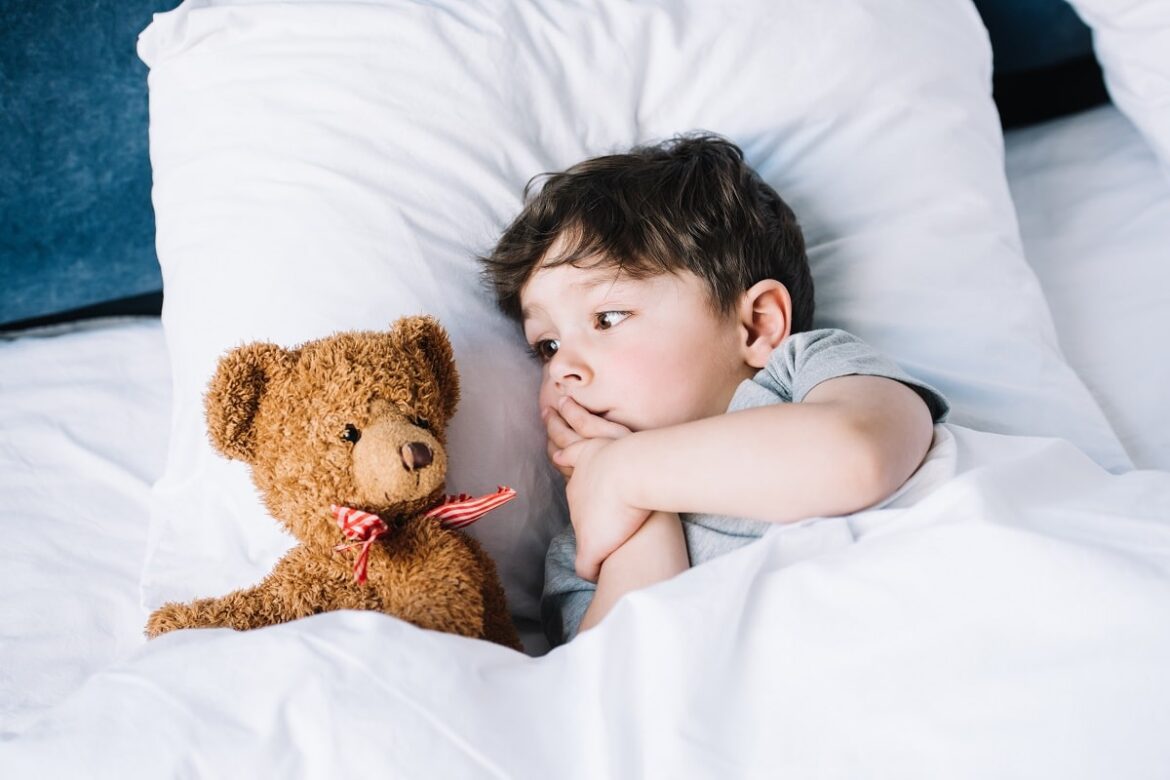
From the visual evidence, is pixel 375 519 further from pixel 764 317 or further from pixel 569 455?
pixel 764 317

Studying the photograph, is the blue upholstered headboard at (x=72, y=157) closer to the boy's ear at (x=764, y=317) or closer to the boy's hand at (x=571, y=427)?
the boy's hand at (x=571, y=427)

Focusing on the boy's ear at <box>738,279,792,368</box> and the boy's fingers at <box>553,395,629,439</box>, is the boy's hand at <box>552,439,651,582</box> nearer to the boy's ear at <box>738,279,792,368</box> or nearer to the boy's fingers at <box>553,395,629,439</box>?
the boy's fingers at <box>553,395,629,439</box>

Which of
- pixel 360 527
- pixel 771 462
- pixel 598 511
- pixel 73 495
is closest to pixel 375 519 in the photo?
pixel 360 527

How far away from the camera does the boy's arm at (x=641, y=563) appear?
856 mm

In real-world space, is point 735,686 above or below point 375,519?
below

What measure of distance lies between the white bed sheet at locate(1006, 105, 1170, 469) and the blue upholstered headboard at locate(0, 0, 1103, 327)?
1321 mm

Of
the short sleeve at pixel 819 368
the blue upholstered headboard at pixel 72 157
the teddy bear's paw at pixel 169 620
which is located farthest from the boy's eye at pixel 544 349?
the blue upholstered headboard at pixel 72 157

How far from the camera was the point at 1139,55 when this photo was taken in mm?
1333

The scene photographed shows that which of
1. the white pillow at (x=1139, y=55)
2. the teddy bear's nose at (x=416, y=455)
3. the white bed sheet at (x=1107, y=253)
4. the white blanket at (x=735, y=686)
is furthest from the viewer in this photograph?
the white pillow at (x=1139, y=55)

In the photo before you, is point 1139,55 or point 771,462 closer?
point 771,462

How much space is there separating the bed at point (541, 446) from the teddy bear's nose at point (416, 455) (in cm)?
A: 12

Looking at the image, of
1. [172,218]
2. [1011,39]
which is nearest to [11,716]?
[172,218]

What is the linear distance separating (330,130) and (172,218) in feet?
0.71

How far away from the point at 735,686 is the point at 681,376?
387 mm
